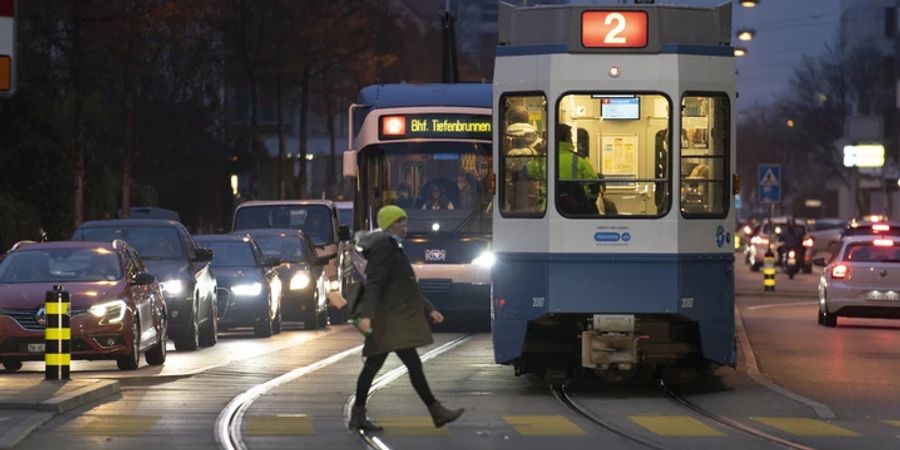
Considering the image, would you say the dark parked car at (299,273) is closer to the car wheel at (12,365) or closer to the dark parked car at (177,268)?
the dark parked car at (177,268)

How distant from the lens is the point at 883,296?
34.6m

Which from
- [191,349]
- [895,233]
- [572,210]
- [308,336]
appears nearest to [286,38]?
[895,233]

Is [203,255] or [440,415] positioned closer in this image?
[440,415]

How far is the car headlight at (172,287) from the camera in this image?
2770 centimetres

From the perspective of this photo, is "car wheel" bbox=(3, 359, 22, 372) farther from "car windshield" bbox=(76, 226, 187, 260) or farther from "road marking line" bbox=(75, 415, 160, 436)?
"road marking line" bbox=(75, 415, 160, 436)

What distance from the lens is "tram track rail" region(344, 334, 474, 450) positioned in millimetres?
15719

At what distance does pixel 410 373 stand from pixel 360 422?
56cm

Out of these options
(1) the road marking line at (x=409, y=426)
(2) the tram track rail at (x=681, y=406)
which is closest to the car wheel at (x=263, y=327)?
(2) the tram track rail at (x=681, y=406)

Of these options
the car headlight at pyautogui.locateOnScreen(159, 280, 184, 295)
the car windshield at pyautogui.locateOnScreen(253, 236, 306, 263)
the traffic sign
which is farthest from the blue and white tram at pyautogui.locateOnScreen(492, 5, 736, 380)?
the traffic sign

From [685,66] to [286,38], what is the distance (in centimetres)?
4961

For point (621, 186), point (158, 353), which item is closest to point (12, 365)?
point (158, 353)

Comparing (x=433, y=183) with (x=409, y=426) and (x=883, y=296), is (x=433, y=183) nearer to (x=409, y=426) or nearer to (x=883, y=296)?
(x=883, y=296)

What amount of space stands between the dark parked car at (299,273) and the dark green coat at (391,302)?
63.4ft

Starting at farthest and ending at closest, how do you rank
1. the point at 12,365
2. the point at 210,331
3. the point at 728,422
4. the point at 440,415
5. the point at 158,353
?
the point at 210,331
the point at 158,353
the point at 12,365
the point at 728,422
the point at 440,415
